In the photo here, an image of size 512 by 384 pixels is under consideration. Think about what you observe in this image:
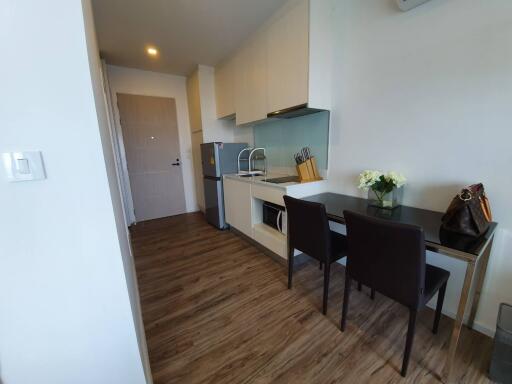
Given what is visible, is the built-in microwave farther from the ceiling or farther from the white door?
the white door

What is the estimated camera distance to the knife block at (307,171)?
2.21 metres

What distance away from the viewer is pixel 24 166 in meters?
0.64

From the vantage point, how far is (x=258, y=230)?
247 cm

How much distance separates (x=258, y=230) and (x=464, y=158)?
1.85 metres

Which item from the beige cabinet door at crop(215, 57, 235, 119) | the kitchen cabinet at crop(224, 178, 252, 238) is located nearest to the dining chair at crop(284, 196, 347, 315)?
the kitchen cabinet at crop(224, 178, 252, 238)

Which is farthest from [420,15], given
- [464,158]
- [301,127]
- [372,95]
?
[301,127]

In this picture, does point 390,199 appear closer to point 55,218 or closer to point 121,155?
point 55,218

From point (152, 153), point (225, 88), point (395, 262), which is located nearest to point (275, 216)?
point (395, 262)

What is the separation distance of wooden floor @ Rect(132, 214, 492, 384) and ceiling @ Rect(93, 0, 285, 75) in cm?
258

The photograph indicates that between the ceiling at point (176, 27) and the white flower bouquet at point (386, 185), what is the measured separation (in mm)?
1839

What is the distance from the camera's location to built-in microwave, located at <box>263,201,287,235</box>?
2.16m

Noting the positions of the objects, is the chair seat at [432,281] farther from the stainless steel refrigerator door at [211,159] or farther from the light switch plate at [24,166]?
the stainless steel refrigerator door at [211,159]

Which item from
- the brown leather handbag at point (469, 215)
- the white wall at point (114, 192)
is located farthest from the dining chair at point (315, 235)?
the white wall at point (114, 192)

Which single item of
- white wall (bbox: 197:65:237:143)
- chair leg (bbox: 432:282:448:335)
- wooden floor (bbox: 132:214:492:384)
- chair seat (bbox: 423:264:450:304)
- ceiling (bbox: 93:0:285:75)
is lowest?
wooden floor (bbox: 132:214:492:384)
